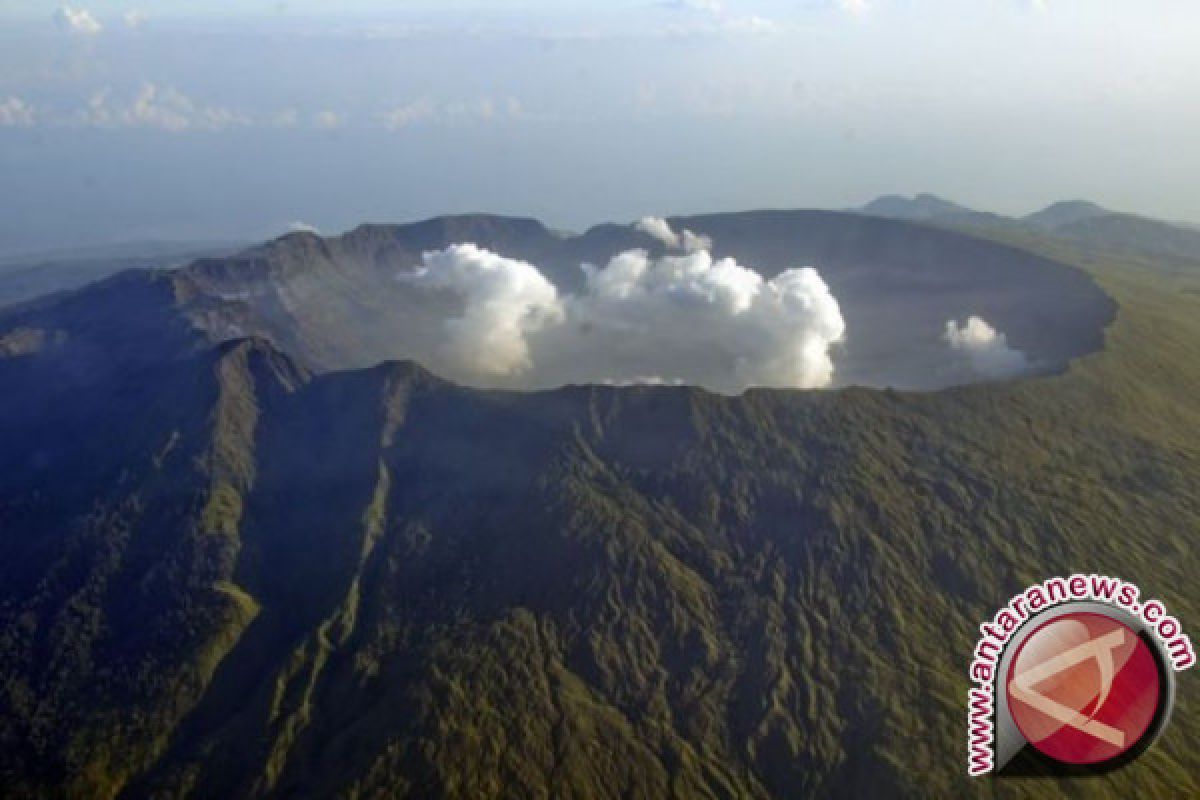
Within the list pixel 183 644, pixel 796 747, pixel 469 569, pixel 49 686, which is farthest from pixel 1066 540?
pixel 49 686

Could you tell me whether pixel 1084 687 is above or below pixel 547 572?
above

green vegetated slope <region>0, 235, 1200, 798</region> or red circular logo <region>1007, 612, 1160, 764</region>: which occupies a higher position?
red circular logo <region>1007, 612, 1160, 764</region>

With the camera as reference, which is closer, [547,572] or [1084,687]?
[1084,687]

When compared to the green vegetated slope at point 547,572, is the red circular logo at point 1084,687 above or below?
above

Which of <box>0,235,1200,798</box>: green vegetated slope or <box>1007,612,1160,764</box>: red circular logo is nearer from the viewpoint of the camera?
<box>1007,612,1160,764</box>: red circular logo

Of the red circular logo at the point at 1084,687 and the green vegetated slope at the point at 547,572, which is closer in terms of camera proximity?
the red circular logo at the point at 1084,687
